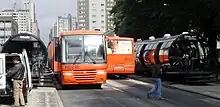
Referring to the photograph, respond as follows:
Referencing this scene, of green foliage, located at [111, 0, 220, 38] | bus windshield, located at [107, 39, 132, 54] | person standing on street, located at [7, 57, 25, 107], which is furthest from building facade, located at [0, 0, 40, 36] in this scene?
person standing on street, located at [7, 57, 25, 107]

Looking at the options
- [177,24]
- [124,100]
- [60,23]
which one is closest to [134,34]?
[177,24]

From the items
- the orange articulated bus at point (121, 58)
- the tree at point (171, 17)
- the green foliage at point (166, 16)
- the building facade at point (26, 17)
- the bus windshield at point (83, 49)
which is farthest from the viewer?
the building facade at point (26, 17)

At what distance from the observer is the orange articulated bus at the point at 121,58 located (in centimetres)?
3375

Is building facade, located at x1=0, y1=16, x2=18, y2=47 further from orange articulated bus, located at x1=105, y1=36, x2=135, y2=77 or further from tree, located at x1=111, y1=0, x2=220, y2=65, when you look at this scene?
tree, located at x1=111, y1=0, x2=220, y2=65

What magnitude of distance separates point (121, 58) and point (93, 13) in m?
63.7

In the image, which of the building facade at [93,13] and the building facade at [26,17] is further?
the building facade at [93,13]

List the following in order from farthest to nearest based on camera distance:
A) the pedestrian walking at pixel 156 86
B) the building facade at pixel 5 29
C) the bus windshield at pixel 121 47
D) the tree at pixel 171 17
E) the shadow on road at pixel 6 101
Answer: the tree at pixel 171 17, the building facade at pixel 5 29, the bus windshield at pixel 121 47, the pedestrian walking at pixel 156 86, the shadow on road at pixel 6 101

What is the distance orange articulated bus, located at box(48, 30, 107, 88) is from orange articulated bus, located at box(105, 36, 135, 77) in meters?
8.64

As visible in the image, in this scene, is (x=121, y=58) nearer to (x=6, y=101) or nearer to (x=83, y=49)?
(x=83, y=49)

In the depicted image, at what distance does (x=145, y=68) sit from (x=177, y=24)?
6.79 metres

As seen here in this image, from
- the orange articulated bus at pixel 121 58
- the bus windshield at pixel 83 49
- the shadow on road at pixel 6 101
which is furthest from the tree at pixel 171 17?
the shadow on road at pixel 6 101

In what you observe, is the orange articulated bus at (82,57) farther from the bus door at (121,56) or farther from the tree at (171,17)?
the tree at (171,17)

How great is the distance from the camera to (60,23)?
105125 mm

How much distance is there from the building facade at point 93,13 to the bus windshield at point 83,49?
6892cm
